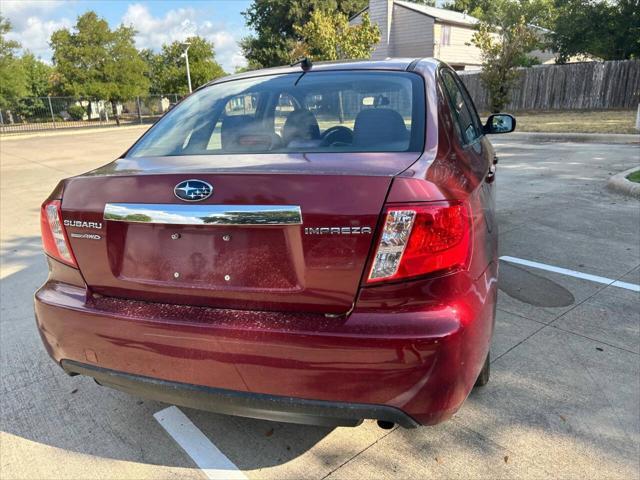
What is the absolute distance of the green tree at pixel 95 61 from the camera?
3600 cm

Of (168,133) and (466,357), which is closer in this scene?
(466,357)

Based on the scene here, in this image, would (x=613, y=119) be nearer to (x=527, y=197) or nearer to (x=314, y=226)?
(x=527, y=197)

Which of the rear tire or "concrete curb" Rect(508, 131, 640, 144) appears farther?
"concrete curb" Rect(508, 131, 640, 144)

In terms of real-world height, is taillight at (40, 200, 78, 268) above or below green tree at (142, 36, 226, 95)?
below

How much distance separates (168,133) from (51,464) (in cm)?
173

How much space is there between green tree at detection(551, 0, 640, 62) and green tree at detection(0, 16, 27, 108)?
35497 mm

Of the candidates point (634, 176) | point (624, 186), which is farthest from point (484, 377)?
point (634, 176)

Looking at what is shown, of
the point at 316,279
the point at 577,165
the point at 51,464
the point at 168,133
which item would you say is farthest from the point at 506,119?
the point at 577,165

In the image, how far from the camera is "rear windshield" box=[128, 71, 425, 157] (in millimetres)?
2279

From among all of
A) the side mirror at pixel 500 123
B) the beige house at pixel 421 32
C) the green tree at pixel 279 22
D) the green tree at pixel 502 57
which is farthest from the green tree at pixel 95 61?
the side mirror at pixel 500 123

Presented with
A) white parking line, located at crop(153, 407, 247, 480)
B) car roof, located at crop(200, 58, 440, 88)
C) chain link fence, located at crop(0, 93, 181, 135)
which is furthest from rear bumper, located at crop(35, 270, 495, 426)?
chain link fence, located at crop(0, 93, 181, 135)

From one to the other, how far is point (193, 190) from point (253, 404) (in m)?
0.82

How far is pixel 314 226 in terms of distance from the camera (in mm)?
1715

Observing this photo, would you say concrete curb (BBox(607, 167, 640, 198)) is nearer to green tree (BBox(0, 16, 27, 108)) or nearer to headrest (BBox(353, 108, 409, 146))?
headrest (BBox(353, 108, 409, 146))
